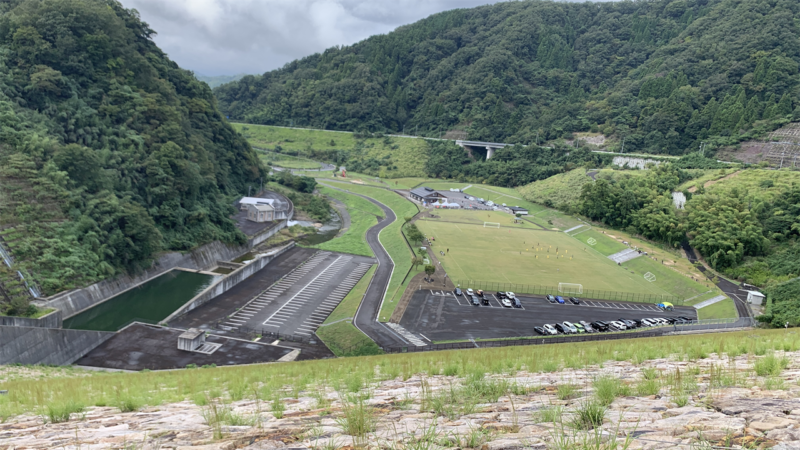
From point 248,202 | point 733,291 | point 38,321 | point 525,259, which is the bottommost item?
point 733,291

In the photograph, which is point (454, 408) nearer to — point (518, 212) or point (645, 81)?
point (518, 212)

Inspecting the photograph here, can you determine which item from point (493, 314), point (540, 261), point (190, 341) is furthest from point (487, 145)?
point (190, 341)

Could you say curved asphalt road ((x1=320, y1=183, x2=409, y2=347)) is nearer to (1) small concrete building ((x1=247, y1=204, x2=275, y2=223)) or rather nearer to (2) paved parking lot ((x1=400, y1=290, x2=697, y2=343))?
(2) paved parking lot ((x1=400, y1=290, x2=697, y2=343))

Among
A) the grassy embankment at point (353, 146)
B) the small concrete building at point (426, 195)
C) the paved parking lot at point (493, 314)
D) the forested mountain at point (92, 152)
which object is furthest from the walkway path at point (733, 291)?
the grassy embankment at point (353, 146)

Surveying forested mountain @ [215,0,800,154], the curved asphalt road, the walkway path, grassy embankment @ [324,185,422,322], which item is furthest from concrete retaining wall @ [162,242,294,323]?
forested mountain @ [215,0,800,154]

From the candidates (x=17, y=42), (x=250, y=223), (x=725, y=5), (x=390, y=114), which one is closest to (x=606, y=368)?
(x=250, y=223)

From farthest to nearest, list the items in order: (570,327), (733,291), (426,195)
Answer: (426,195) < (733,291) < (570,327)

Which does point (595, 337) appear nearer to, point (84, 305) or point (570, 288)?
point (570, 288)
